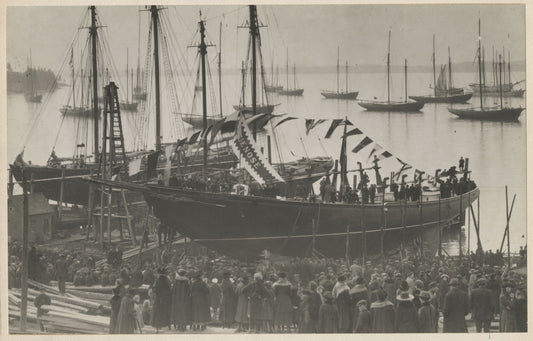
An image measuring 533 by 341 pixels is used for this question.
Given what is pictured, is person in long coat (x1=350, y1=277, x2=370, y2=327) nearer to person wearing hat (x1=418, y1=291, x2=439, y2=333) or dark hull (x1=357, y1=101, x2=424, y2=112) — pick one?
person wearing hat (x1=418, y1=291, x2=439, y2=333)

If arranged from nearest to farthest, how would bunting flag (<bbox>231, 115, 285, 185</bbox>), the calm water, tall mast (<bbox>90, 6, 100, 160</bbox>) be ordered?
1. the calm water
2. bunting flag (<bbox>231, 115, 285, 185</bbox>)
3. tall mast (<bbox>90, 6, 100, 160</bbox>)

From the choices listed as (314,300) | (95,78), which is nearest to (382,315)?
(314,300)

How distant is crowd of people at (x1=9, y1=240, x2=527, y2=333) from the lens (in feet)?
48.8

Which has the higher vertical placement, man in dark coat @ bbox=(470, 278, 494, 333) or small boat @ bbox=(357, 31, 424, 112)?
small boat @ bbox=(357, 31, 424, 112)

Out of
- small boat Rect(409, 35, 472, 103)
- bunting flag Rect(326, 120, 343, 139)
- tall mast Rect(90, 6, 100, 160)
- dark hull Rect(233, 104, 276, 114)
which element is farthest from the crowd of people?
tall mast Rect(90, 6, 100, 160)

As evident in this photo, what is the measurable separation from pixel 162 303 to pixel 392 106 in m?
7.00

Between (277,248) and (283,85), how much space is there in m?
3.63

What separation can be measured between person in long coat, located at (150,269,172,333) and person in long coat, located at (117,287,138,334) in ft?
1.39

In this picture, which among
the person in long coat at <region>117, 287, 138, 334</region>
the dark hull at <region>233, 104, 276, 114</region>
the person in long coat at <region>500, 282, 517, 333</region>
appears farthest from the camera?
the dark hull at <region>233, 104, 276, 114</region>

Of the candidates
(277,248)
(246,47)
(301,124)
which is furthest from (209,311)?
(246,47)

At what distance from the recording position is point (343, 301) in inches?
590

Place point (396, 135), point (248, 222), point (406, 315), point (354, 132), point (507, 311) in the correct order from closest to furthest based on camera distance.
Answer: point (406, 315), point (507, 311), point (248, 222), point (354, 132), point (396, 135)

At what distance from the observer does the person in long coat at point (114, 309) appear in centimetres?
1512

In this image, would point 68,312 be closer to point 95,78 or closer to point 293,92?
point 95,78
